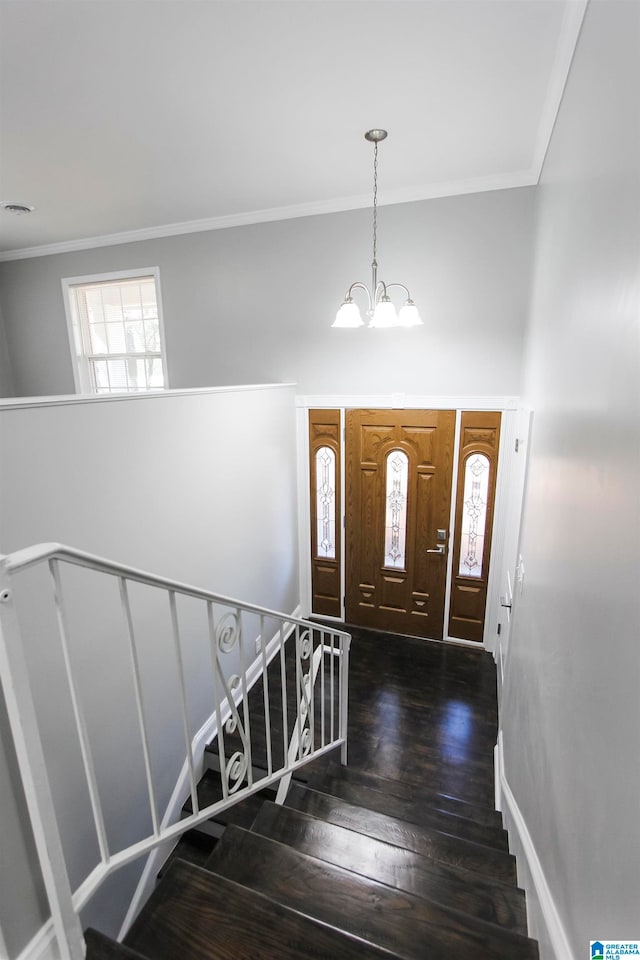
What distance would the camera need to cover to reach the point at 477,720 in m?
3.02

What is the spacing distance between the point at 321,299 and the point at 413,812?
11.6ft

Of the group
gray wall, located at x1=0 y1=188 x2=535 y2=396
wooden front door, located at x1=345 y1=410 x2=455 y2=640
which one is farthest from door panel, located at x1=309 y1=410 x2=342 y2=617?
gray wall, located at x1=0 y1=188 x2=535 y2=396

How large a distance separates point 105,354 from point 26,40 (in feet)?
9.13

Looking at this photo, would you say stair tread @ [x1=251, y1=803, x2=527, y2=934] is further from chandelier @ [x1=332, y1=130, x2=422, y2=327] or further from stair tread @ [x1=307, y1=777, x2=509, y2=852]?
chandelier @ [x1=332, y1=130, x2=422, y2=327]

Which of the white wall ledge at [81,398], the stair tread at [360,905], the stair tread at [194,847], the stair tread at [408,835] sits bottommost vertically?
the stair tread at [194,847]

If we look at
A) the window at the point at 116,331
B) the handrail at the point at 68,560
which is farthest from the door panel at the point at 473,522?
the window at the point at 116,331

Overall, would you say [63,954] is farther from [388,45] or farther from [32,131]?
[32,131]

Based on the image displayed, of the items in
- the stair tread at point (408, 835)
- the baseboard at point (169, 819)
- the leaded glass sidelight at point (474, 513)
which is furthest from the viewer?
the leaded glass sidelight at point (474, 513)

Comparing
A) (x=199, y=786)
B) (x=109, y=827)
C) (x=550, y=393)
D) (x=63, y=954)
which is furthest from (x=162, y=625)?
(x=550, y=393)

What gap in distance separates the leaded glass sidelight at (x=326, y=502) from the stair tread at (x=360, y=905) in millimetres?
2622

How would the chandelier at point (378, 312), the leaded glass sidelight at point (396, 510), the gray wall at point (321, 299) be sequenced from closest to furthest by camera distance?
the chandelier at point (378, 312) → the gray wall at point (321, 299) → the leaded glass sidelight at point (396, 510)

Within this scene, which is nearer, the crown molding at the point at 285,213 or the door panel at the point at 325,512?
the crown molding at the point at 285,213

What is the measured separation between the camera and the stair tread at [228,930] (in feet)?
3.56

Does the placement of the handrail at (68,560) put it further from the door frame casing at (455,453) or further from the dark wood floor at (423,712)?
the door frame casing at (455,453)
